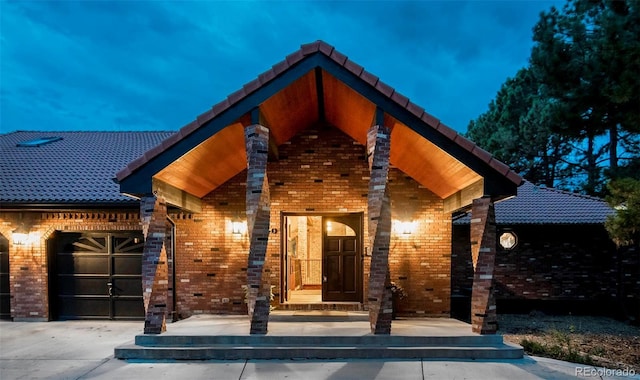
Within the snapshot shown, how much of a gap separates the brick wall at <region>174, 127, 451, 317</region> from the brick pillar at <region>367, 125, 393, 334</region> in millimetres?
2248

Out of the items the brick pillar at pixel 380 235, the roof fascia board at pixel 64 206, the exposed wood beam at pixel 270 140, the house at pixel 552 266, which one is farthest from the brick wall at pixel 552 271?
the roof fascia board at pixel 64 206

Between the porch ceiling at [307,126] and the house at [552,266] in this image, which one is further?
the house at [552,266]

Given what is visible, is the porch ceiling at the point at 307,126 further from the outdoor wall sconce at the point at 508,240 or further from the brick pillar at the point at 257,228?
the outdoor wall sconce at the point at 508,240

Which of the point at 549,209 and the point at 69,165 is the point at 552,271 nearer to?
the point at 549,209

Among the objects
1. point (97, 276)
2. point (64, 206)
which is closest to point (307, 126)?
point (64, 206)

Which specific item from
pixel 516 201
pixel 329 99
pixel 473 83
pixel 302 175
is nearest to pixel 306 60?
pixel 329 99

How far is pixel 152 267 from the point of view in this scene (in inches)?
264

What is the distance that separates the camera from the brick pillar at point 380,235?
21.3ft

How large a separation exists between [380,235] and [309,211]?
276 cm

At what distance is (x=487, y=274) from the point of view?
6688mm

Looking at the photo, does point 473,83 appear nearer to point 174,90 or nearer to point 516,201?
point 174,90

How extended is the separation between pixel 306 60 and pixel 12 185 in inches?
322

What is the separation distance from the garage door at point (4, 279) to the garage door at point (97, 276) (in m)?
1.21

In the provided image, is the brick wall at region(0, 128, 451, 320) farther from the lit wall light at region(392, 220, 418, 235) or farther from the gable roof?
the gable roof
